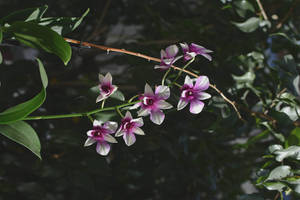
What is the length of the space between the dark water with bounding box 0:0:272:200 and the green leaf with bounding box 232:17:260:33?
0.03 m

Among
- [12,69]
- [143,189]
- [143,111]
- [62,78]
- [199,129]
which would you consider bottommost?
[143,189]

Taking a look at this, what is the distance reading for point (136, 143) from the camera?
69cm

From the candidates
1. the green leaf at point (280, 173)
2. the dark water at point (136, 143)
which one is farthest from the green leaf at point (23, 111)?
the green leaf at point (280, 173)

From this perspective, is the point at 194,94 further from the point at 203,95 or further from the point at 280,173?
the point at 280,173

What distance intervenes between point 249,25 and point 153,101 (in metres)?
0.38

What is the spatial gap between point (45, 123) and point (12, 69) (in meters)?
Result: 0.17

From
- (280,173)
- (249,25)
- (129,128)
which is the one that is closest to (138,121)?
(129,128)

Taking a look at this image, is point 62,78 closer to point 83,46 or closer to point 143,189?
point 143,189

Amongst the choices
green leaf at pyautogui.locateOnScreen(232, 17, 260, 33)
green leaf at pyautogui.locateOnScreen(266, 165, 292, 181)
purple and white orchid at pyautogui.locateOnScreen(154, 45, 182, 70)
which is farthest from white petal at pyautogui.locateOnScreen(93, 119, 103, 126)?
green leaf at pyautogui.locateOnScreen(232, 17, 260, 33)

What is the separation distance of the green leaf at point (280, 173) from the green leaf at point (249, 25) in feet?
1.02

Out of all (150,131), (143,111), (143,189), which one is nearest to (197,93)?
(143,111)

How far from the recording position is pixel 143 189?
97 centimetres

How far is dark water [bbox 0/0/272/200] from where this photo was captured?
67 centimetres

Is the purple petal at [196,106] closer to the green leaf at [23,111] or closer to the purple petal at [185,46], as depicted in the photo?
the purple petal at [185,46]
